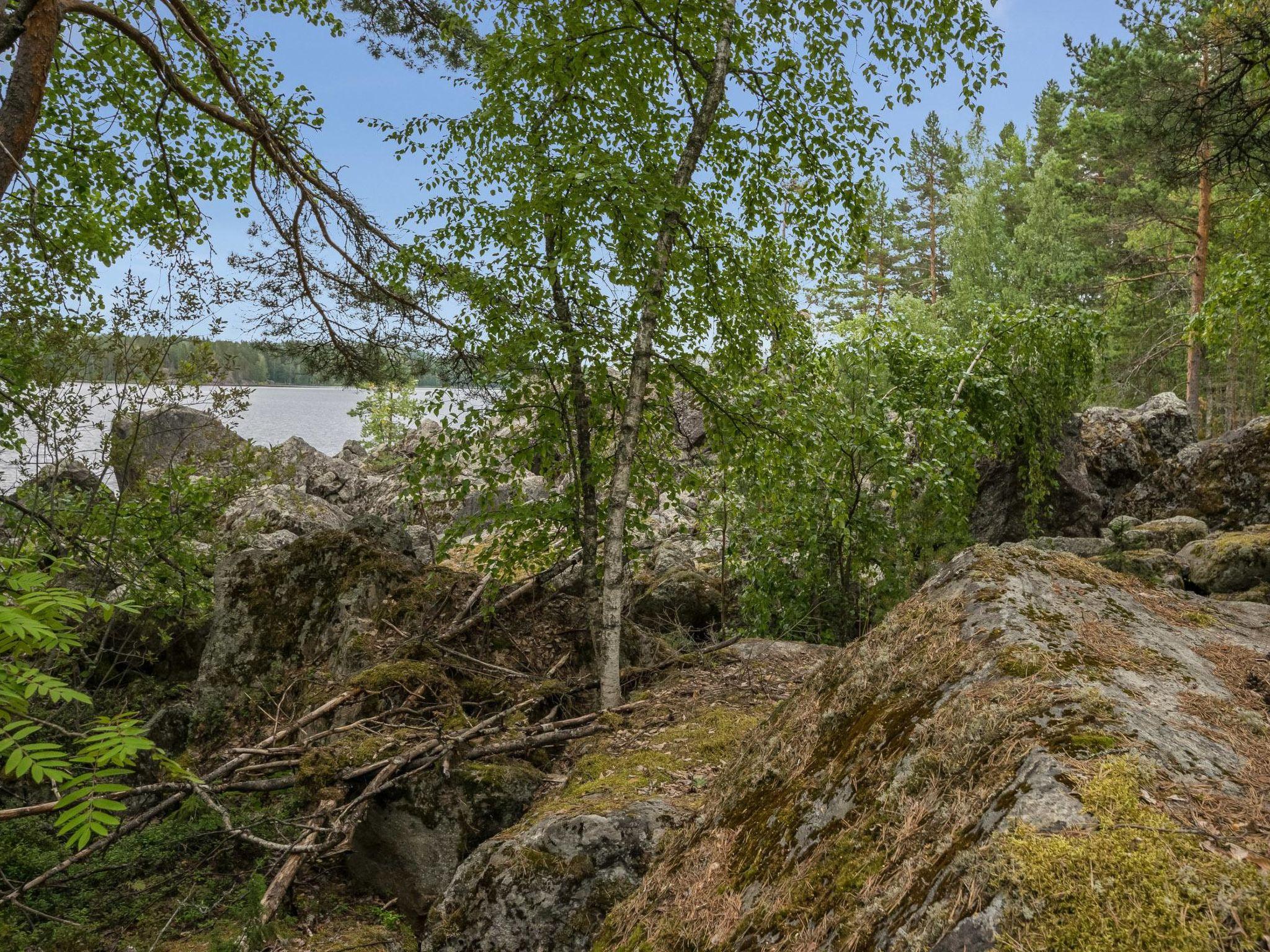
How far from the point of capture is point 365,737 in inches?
203

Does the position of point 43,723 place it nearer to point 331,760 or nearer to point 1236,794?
point 331,760

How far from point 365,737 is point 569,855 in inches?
101

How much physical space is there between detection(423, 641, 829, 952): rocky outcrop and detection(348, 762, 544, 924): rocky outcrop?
0.33 meters

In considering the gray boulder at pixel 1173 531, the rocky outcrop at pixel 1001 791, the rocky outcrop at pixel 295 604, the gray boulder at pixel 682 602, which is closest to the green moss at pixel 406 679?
the rocky outcrop at pixel 295 604

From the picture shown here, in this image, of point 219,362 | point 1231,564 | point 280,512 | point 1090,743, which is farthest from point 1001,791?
point 280,512

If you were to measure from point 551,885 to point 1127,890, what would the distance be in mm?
2456

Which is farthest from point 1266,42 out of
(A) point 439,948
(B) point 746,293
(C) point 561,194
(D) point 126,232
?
(D) point 126,232

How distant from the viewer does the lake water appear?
8.09 metres

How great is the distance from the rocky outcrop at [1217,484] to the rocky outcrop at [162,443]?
14.4 m

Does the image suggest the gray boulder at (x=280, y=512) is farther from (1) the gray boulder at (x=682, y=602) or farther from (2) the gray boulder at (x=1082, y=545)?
(2) the gray boulder at (x=1082, y=545)

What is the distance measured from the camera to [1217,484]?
12.0m

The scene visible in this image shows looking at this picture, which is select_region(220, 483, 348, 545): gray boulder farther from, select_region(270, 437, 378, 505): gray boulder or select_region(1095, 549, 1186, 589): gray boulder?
select_region(1095, 549, 1186, 589): gray boulder

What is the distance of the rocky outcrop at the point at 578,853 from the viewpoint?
3.04m

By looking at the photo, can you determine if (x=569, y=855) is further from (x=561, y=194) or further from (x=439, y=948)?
(x=561, y=194)
